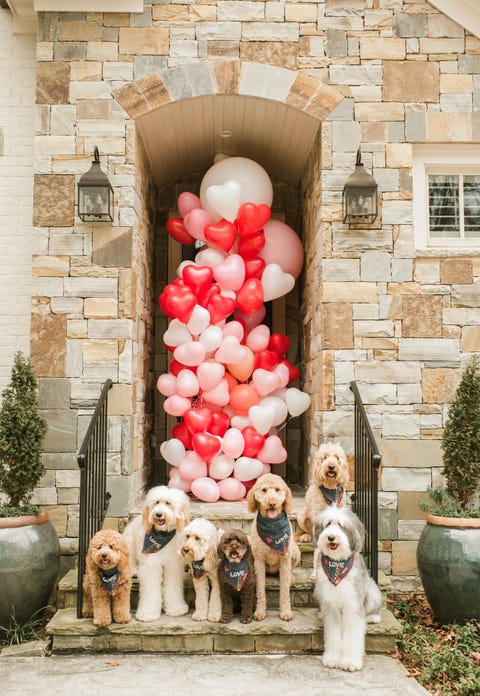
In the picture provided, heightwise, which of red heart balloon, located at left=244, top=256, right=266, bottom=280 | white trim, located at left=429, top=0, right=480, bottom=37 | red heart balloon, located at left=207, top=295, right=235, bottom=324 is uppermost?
white trim, located at left=429, top=0, right=480, bottom=37

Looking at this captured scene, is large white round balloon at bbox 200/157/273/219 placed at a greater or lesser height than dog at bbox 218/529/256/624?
greater

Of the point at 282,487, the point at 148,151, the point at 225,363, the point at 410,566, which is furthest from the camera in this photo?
the point at 148,151

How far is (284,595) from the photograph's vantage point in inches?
155

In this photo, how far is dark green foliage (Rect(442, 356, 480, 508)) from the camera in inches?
175

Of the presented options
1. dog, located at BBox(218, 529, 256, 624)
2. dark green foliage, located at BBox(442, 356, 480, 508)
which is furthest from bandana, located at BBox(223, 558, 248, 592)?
dark green foliage, located at BBox(442, 356, 480, 508)

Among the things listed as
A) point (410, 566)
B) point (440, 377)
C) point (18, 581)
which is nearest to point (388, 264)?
point (440, 377)

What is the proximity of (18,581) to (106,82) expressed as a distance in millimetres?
3347

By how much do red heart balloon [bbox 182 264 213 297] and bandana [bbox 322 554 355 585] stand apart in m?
2.29

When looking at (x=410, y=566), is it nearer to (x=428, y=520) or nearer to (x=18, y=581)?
(x=428, y=520)

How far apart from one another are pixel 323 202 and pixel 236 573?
8.56ft

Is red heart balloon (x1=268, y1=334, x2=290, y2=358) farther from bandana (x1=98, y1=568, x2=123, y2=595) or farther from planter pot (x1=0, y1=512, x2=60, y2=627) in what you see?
bandana (x1=98, y1=568, x2=123, y2=595)

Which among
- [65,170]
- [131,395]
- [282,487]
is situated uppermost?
[65,170]

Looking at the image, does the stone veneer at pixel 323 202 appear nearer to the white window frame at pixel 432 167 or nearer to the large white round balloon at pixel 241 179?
the white window frame at pixel 432 167

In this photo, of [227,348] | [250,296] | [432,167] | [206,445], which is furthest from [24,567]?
[432,167]
